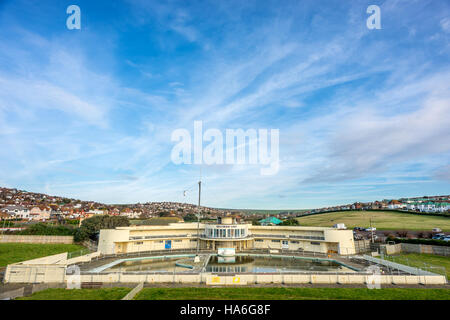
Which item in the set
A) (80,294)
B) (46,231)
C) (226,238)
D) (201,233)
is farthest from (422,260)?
(46,231)

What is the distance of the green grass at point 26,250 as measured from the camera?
104 feet

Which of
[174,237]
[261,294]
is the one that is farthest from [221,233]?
[261,294]

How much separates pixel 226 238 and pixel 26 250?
3374 centimetres

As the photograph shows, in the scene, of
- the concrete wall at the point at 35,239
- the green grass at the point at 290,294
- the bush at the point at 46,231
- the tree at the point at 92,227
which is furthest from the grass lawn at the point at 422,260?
the bush at the point at 46,231

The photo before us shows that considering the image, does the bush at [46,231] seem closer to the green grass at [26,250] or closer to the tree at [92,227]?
the tree at [92,227]

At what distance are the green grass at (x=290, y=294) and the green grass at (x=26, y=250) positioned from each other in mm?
26996

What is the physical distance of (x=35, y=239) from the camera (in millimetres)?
42406

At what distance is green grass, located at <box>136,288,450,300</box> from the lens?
1681 centimetres

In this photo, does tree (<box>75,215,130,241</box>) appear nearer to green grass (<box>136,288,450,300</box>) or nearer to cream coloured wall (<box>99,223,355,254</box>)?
cream coloured wall (<box>99,223,355,254</box>)

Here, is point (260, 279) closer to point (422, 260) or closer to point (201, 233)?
point (201, 233)
